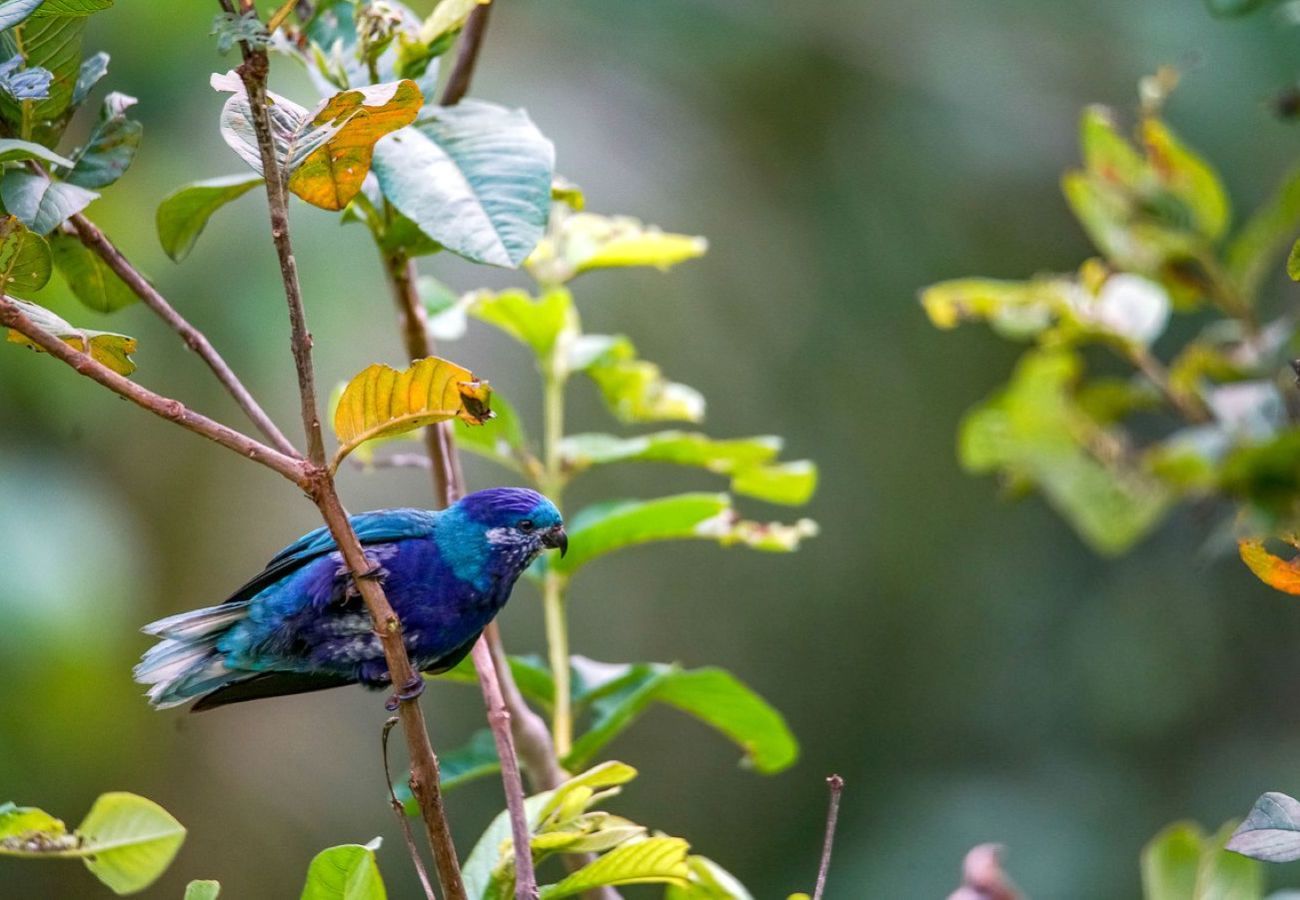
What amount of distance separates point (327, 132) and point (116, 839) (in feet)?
2.13

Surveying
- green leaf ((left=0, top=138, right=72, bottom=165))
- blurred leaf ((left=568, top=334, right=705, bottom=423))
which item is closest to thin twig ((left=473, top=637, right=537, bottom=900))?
blurred leaf ((left=568, top=334, right=705, bottom=423))

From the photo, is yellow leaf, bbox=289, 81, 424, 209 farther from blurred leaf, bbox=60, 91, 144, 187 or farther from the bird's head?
the bird's head

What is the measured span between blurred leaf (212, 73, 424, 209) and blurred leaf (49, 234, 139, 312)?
1.54 ft

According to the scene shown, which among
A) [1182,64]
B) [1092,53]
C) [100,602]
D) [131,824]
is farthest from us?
[1092,53]

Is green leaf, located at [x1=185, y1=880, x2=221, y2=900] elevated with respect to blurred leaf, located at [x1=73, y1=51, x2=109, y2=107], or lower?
lower

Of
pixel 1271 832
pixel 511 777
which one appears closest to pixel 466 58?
pixel 511 777

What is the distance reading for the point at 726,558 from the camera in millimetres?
5559

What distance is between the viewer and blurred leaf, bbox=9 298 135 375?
1156 mm

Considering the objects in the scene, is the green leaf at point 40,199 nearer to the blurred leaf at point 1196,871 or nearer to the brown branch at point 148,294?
the brown branch at point 148,294

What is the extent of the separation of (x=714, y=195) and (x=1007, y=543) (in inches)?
79.7

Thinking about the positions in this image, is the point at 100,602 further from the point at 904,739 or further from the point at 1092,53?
the point at 1092,53

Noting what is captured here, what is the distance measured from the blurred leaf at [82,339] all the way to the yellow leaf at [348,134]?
0.74 feet

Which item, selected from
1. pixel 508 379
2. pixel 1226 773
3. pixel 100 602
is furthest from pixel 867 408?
pixel 100 602

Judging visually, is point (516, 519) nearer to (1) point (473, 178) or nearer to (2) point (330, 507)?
(1) point (473, 178)
